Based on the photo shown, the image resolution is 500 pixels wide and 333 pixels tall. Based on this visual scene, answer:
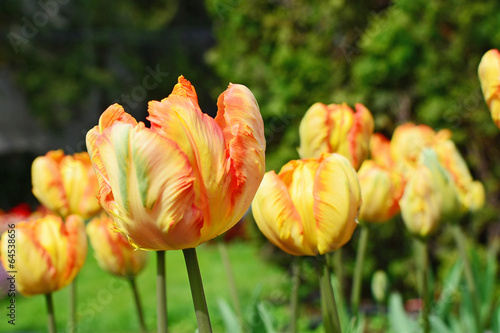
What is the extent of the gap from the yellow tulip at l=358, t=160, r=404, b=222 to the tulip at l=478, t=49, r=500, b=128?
439 mm

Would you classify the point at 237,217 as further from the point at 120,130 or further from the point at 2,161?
the point at 2,161

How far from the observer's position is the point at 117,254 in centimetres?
134

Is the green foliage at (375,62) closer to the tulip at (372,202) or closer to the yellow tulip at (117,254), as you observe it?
the tulip at (372,202)

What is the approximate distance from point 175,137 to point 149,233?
4.5 inches

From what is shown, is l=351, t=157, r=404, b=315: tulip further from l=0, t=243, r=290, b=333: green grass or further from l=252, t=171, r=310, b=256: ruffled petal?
l=0, t=243, r=290, b=333: green grass

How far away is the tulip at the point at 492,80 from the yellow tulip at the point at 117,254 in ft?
2.65

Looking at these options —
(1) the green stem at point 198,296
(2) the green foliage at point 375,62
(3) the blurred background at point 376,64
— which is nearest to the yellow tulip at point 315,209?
(1) the green stem at point 198,296

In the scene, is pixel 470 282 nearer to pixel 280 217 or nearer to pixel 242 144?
pixel 280 217

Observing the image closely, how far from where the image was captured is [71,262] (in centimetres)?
117

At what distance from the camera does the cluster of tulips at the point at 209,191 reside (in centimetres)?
65

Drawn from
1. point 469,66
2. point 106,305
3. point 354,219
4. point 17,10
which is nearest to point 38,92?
point 17,10

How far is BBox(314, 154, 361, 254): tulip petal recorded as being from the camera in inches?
35.3

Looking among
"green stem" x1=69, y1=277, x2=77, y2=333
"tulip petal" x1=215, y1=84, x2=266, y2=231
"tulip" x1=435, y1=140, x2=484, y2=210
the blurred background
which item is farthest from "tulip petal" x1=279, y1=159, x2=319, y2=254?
the blurred background

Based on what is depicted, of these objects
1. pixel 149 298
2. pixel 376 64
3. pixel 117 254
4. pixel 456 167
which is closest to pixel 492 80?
pixel 456 167
